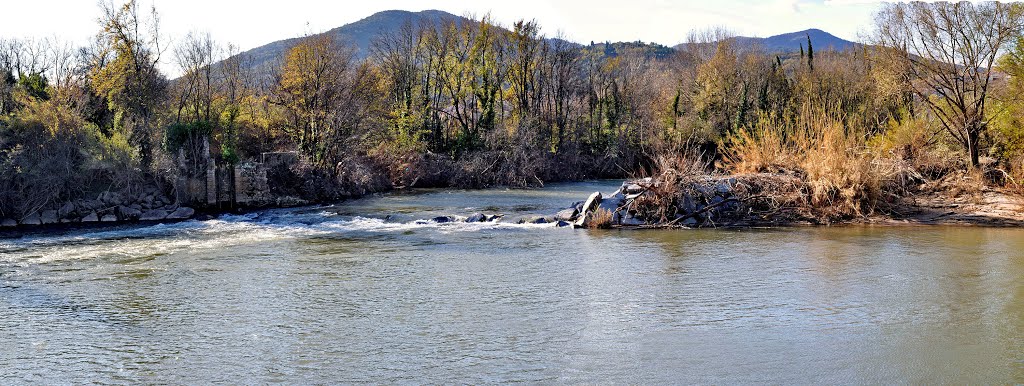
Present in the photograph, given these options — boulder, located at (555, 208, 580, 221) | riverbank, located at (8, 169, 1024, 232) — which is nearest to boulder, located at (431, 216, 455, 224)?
riverbank, located at (8, 169, 1024, 232)

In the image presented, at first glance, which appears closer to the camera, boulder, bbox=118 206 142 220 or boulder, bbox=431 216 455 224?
boulder, bbox=431 216 455 224

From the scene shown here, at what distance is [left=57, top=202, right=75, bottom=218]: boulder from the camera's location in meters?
22.9

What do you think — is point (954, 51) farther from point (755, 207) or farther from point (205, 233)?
point (205, 233)

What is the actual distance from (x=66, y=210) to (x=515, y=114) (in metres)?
27.5

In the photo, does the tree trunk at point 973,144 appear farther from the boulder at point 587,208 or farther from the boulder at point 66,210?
the boulder at point 66,210

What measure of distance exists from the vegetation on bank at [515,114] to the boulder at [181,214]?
4.79 ft

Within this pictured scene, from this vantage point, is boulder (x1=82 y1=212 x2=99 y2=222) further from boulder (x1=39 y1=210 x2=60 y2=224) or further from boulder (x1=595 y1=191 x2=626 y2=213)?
boulder (x1=595 y1=191 x2=626 y2=213)

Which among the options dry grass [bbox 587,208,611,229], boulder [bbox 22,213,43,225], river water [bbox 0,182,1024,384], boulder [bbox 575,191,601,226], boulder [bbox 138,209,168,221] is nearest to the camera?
river water [bbox 0,182,1024,384]

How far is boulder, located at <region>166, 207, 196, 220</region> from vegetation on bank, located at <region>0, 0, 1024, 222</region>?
1.46 metres

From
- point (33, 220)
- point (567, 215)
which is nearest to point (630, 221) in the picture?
point (567, 215)

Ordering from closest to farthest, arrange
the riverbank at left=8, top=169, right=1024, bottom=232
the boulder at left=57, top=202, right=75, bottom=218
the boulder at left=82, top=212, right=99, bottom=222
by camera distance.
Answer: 1. the riverbank at left=8, top=169, right=1024, bottom=232
2. the boulder at left=57, top=202, right=75, bottom=218
3. the boulder at left=82, top=212, right=99, bottom=222

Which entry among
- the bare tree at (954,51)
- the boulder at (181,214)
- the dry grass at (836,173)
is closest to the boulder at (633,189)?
the dry grass at (836,173)

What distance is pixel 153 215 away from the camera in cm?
2367

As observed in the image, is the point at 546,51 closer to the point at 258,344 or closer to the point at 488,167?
the point at 488,167
